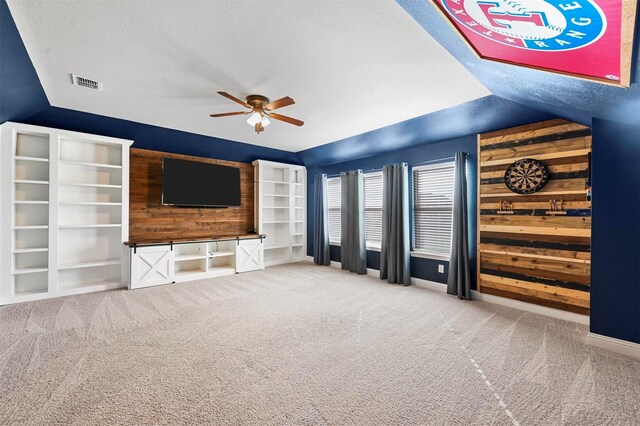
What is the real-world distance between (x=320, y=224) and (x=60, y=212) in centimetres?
461

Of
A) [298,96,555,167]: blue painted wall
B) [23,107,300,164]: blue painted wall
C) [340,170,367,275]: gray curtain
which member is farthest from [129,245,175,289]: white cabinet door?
[298,96,555,167]: blue painted wall

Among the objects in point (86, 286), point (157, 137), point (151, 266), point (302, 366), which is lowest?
point (302, 366)

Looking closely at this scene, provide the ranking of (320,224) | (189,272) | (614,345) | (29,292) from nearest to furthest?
(614,345) < (29,292) < (189,272) < (320,224)

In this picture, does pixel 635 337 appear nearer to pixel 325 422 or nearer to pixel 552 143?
pixel 552 143

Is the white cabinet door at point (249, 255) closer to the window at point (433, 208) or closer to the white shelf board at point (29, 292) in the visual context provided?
the white shelf board at point (29, 292)

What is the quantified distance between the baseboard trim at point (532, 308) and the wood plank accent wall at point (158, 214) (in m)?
4.73

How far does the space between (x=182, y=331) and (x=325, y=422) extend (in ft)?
6.39

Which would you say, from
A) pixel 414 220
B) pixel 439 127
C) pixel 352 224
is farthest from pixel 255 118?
pixel 414 220

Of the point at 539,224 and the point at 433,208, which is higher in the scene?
the point at 433,208

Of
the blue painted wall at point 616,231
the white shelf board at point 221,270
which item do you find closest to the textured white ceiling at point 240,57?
the blue painted wall at point 616,231

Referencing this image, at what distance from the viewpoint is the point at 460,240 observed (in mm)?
4125

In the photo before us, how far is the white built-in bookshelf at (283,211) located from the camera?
658 centimetres

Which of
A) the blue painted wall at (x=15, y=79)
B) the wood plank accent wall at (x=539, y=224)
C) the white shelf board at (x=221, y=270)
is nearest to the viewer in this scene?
the blue painted wall at (x=15, y=79)

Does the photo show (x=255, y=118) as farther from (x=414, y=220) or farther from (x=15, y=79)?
(x=414, y=220)
